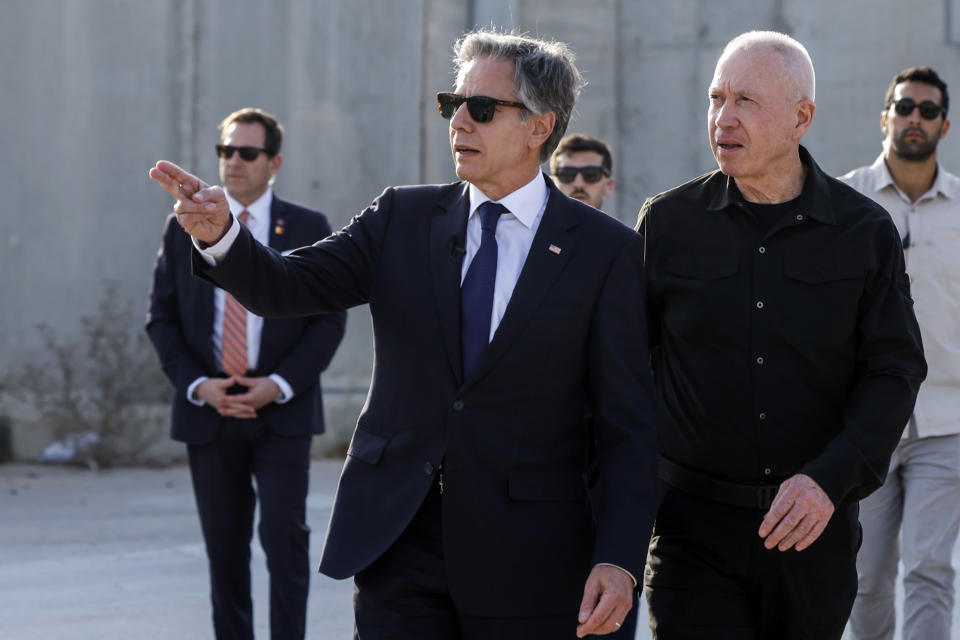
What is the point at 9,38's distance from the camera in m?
11.2

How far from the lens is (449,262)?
11.2 ft

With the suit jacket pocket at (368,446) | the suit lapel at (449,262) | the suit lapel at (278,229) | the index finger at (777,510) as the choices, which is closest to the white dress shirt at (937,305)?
the index finger at (777,510)

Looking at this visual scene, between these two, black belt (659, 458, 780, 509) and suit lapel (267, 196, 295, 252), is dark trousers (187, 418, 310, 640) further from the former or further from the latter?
black belt (659, 458, 780, 509)

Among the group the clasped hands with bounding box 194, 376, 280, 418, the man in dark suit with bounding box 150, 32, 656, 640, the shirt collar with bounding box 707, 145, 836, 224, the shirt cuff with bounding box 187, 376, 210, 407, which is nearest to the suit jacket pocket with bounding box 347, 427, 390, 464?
the man in dark suit with bounding box 150, 32, 656, 640

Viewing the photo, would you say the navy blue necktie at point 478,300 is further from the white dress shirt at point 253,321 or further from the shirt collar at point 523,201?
the white dress shirt at point 253,321

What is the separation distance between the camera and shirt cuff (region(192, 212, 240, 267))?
319 cm

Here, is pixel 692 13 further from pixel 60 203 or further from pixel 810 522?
pixel 810 522

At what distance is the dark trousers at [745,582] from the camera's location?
378 centimetres

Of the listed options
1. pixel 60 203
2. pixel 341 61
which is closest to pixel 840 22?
pixel 341 61

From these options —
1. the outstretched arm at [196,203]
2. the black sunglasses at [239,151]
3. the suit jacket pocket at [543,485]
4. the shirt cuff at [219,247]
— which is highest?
the black sunglasses at [239,151]

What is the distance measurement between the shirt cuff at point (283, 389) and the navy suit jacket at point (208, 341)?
0.8 inches

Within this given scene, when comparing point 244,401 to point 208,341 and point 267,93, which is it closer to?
point 208,341

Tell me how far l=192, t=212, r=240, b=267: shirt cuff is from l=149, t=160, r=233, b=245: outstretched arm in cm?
2

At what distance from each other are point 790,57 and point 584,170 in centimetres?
264
